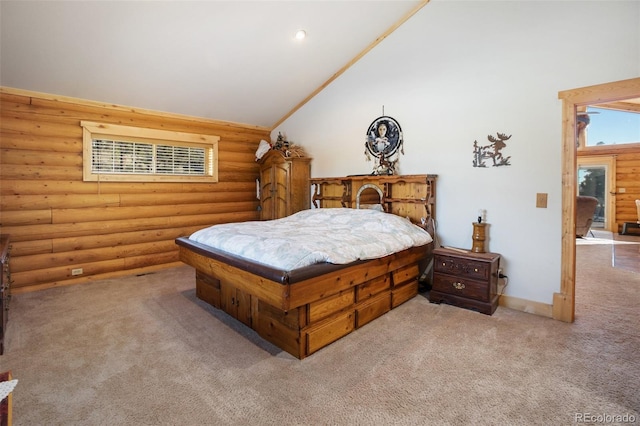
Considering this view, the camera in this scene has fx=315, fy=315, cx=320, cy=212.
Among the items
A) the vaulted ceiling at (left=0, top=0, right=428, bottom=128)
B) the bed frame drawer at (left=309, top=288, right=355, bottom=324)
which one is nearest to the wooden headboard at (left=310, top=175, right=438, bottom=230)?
the bed frame drawer at (left=309, top=288, right=355, bottom=324)

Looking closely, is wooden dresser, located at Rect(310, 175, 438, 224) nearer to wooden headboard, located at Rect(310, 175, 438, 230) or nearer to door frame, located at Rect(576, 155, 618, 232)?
wooden headboard, located at Rect(310, 175, 438, 230)

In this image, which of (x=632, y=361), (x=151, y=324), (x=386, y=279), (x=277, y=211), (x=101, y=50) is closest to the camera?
(x=632, y=361)

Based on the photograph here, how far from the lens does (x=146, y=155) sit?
4.73 meters

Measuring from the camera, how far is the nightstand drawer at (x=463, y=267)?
3103 mm

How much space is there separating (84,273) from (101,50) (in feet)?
9.15

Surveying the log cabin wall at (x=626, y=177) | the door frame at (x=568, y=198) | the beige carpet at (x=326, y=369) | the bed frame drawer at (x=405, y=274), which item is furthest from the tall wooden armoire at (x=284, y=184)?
the log cabin wall at (x=626, y=177)

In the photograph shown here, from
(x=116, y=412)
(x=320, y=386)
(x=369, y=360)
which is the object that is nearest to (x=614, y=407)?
(x=369, y=360)

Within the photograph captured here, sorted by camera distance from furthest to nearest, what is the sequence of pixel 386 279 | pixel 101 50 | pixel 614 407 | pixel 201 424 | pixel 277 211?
pixel 277 211, pixel 101 50, pixel 386 279, pixel 614 407, pixel 201 424

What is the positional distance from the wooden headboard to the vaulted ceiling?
1754 mm

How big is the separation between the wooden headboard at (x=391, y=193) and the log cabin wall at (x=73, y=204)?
7.35ft

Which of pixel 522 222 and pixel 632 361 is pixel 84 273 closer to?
pixel 522 222

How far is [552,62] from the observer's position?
9.88ft

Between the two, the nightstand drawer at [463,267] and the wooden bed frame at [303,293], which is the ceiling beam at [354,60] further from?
the nightstand drawer at [463,267]

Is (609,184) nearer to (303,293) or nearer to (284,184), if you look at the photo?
(284,184)
